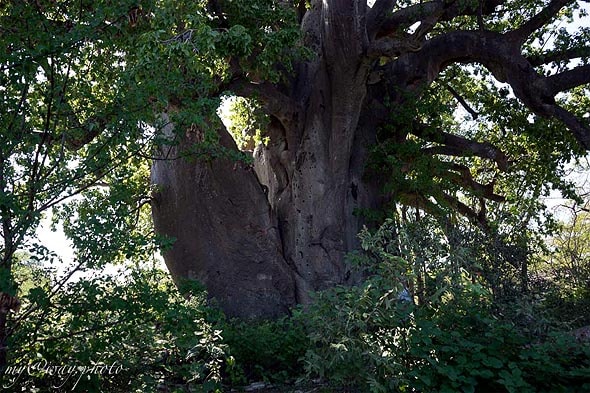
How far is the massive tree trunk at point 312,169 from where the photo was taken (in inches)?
341

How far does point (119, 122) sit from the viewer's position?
14.3 ft

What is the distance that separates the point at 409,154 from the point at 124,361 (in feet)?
20.7

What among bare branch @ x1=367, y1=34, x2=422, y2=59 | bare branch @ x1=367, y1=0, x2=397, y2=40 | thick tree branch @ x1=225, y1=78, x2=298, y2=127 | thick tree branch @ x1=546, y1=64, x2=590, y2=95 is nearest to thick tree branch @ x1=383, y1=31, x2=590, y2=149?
thick tree branch @ x1=546, y1=64, x2=590, y2=95

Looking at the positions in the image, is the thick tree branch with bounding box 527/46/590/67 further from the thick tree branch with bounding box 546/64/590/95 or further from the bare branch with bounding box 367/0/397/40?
Answer: the bare branch with bounding box 367/0/397/40

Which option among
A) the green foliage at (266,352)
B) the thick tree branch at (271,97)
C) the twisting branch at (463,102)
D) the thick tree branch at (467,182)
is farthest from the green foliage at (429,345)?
the twisting branch at (463,102)

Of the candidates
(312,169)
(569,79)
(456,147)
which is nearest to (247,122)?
(312,169)

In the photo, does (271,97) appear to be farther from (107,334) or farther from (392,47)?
A: (107,334)

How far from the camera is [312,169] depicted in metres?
9.40

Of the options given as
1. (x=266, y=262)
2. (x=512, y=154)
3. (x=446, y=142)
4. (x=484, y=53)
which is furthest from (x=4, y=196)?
(x=512, y=154)

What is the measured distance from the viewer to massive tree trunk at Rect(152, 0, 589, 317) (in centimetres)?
866

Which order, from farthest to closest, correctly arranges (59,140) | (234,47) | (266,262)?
1. (266,262)
2. (234,47)
3. (59,140)

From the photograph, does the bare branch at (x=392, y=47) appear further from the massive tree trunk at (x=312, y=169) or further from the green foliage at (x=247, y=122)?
the green foliage at (x=247, y=122)

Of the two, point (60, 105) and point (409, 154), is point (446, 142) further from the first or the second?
point (60, 105)

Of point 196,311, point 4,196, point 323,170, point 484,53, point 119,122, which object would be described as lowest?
point 196,311
